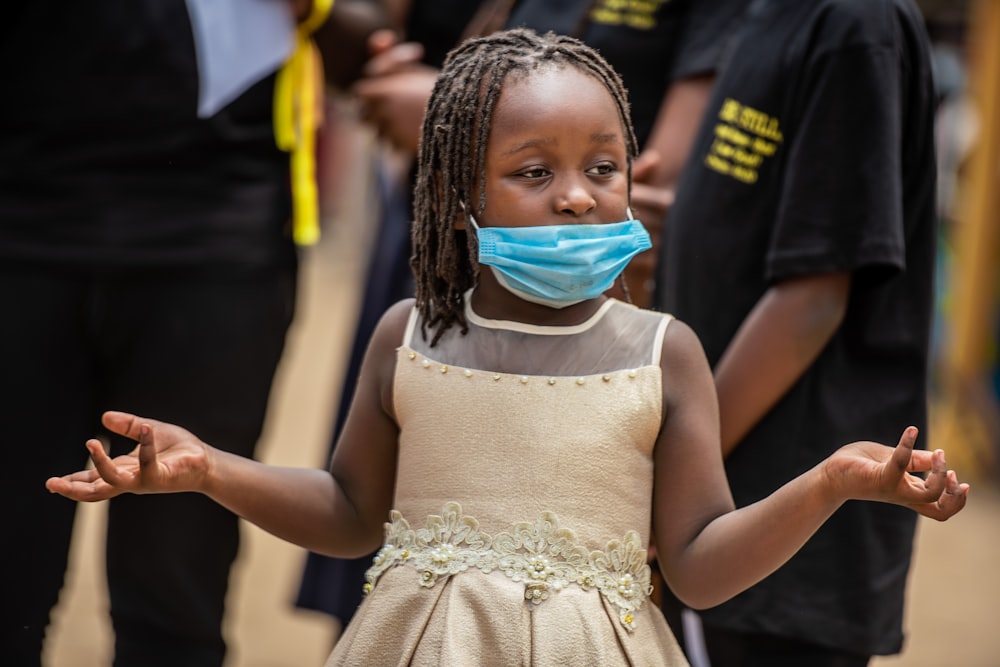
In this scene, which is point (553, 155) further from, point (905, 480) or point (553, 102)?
point (905, 480)

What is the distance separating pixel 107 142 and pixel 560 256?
1228mm

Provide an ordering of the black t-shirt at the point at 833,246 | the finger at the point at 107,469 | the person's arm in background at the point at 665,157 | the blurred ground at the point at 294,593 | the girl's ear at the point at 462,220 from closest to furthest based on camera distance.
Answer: the finger at the point at 107,469 → the girl's ear at the point at 462,220 → the black t-shirt at the point at 833,246 → the person's arm in background at the point at 665,157 → the blurred ground at the point at 294,593

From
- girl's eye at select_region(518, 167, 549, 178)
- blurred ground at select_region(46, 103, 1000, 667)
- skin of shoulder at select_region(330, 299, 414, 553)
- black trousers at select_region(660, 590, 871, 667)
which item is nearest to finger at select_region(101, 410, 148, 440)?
skin of shoulder at select_region(330, 299, 414, 553)

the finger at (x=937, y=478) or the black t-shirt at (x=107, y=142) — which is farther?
the black t-shirt at (x=107, y=142)

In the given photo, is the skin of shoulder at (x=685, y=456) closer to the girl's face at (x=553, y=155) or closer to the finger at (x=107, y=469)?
the girl's face at (x=553, y=155)

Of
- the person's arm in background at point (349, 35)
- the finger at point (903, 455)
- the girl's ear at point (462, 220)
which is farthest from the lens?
the person's arm in background at point (349, 35)

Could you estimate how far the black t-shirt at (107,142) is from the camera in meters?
2.59

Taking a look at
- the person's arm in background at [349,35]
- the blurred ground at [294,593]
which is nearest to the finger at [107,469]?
the person's arm in background at [349,35]

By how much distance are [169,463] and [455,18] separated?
2002 millimetres

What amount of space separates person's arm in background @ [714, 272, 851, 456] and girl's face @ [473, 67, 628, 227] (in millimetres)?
426

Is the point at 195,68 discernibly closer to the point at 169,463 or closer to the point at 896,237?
the point at 169,463

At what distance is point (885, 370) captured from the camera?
88.1 inches

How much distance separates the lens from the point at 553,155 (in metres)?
1.84

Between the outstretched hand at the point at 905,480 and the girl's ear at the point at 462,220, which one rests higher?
the girl's ear at the point at 462,220
